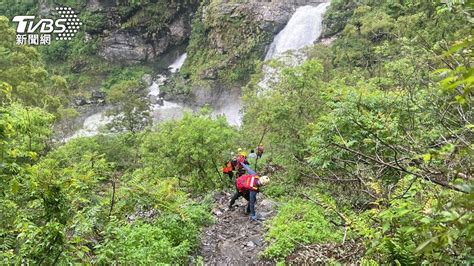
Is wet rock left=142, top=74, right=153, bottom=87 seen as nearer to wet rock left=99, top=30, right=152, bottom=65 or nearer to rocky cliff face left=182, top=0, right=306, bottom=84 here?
wet rock left=99, top=30, right=152, bottom=65

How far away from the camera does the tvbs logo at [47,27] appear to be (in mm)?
40206

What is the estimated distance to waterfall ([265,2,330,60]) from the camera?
3269 centimetres

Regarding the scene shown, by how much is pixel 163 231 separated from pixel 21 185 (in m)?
3.79

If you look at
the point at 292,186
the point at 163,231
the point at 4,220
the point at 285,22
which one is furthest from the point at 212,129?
the point at 285,22

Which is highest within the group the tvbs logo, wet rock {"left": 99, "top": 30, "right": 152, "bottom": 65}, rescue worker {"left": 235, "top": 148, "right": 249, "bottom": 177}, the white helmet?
the white helmet

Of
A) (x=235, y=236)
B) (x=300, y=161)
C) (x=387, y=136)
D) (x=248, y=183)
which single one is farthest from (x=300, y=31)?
(x=387, y=136)

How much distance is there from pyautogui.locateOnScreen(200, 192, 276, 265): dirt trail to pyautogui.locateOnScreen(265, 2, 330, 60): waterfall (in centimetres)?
2348

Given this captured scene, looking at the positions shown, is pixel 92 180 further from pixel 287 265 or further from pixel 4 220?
pixel 287 265

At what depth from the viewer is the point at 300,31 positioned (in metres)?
33.3

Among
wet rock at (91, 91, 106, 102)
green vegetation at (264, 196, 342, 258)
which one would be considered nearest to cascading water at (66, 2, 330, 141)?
wet rock at (91, 91, 106, 102)

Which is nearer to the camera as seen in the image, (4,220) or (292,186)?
(4,220)

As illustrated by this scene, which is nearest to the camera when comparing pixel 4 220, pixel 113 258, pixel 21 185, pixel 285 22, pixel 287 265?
pixel 21 185

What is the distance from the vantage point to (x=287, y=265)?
22.0 ft

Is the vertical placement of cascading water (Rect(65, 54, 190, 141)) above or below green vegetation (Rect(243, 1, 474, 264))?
below
